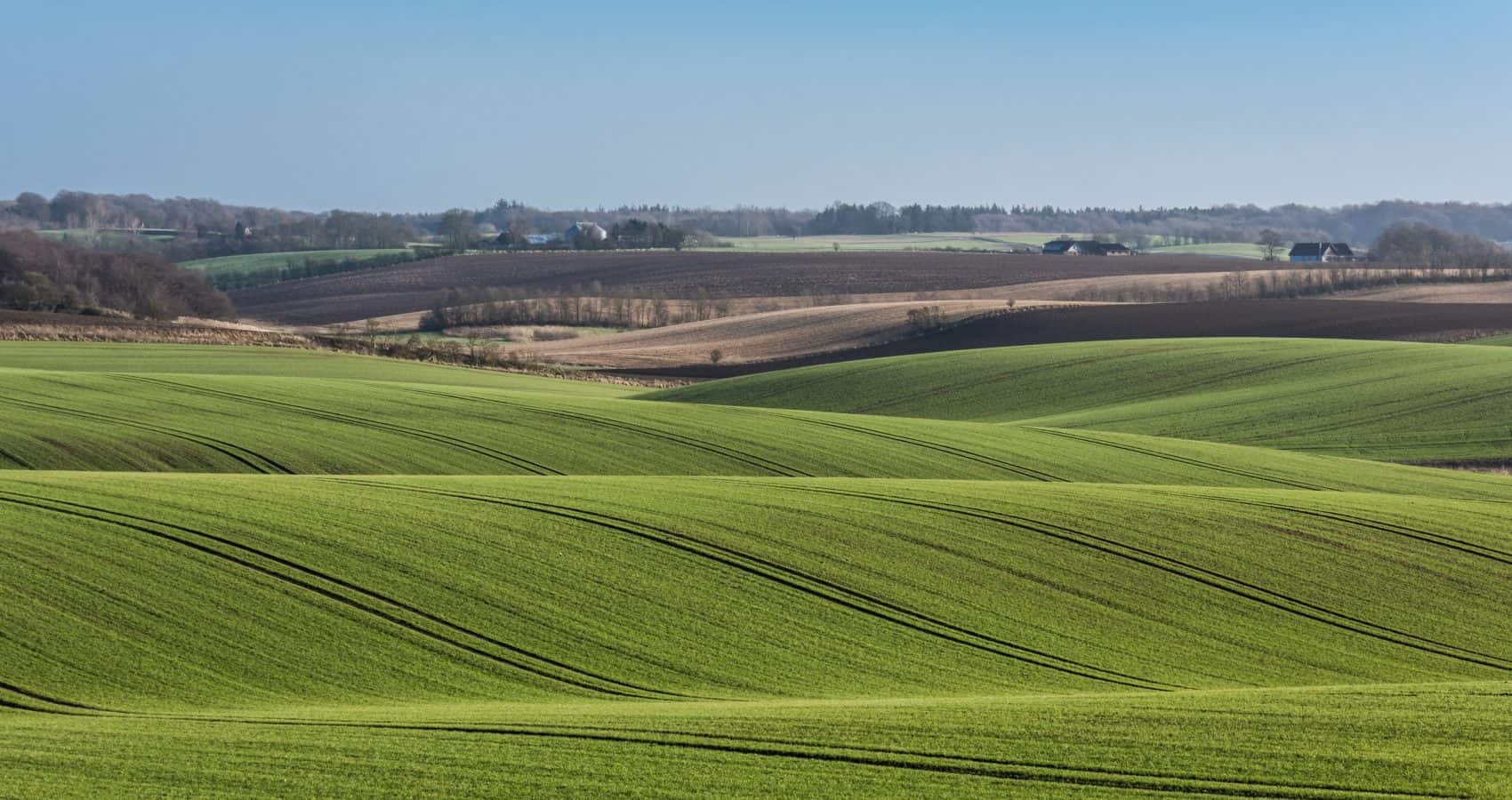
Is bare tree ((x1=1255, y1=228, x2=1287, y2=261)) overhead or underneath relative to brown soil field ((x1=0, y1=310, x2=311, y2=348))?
overhead

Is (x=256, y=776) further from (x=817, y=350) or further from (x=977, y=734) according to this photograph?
(x=817, y=350)

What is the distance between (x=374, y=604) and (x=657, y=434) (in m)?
14.8

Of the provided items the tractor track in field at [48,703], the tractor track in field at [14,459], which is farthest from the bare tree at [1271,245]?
the tractor track in field at [48,703]

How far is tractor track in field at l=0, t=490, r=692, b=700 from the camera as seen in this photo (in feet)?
46.6

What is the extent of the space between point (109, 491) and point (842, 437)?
Result: 1592cm

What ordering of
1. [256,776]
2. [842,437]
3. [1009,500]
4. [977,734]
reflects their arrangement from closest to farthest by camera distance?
1. [256,776]
2. [977,734]
3. [1009,500]
4. [842,437]

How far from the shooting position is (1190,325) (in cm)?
6356

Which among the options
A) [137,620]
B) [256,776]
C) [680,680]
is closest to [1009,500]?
[680,680]

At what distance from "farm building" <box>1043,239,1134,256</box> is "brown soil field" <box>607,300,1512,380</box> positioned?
86215 mm

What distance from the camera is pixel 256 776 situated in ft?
33.2

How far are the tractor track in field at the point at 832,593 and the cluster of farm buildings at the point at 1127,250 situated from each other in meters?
129

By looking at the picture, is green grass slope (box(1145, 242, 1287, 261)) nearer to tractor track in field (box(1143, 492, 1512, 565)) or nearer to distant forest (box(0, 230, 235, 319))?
distant forest (box(0, 230, 235, 319))

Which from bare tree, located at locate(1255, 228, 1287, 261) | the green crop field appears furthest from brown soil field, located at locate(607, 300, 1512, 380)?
bare tree, located at locate(1255, 228, 1287, 261)

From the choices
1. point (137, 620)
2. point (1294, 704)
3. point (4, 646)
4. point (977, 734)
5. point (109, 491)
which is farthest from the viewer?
point (109, 491)
